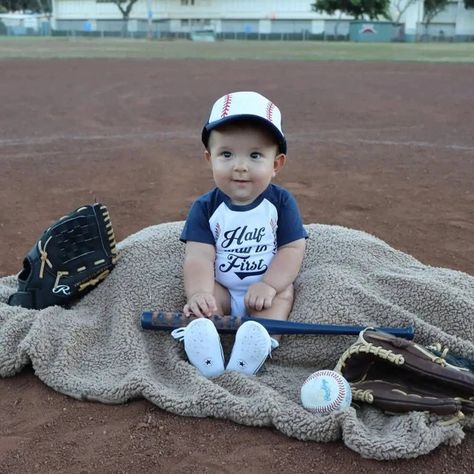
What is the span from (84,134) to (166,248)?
646cm

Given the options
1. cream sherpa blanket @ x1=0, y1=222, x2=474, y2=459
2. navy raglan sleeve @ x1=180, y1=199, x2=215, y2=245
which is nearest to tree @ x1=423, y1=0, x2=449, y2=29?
cream sherpa blanket @ x1=0, y1=222, x2=474, y2=459

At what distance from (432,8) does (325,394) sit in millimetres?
56173

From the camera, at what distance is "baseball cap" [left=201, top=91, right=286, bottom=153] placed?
2828 mm

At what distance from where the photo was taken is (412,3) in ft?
178

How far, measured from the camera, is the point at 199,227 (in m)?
3.17

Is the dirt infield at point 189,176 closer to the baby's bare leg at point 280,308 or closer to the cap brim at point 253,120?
the baby's bare leg at point 280,308

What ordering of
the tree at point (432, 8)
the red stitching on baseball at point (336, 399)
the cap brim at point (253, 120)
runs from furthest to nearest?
the tree at point (432, 8) → the cap brim at point (253, 120) → the red stitching on baseball at point (336, 399)

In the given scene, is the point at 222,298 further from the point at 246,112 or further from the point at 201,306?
the point at 246,112

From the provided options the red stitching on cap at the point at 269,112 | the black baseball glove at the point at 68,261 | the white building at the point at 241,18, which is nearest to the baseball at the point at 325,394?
the red stitching on cap at the point at 269,112

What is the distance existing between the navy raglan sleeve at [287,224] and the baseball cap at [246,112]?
1.16ft

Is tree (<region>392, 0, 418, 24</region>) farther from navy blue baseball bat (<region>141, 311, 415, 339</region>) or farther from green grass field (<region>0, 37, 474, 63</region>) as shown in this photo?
navy blue baseball bat (<region>141, 311, 415, 339</region>)

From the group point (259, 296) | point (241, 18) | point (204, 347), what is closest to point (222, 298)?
point (259, 296)

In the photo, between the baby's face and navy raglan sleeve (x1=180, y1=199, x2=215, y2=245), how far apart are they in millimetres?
238

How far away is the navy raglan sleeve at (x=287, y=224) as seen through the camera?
125 inches
